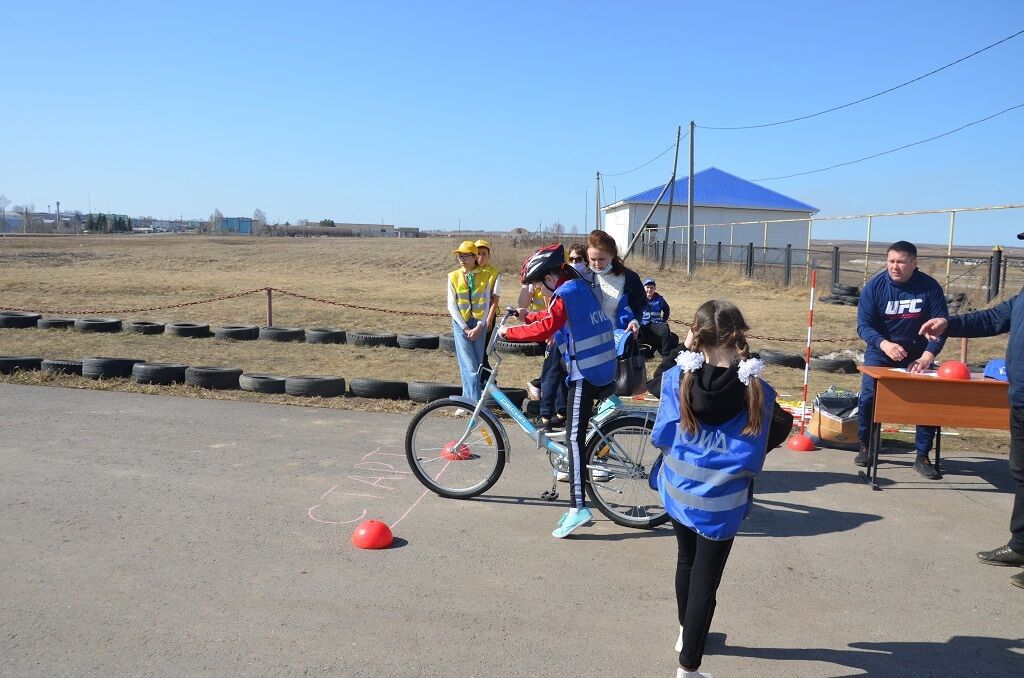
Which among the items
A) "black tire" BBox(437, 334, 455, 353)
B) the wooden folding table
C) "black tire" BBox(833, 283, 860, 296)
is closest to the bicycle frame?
the wooden folding table

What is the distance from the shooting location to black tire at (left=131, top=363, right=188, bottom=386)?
33.5 ft

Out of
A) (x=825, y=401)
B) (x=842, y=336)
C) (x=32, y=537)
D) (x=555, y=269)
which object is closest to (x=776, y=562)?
(x=555, y=269)

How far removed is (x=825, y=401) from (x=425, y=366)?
19.9 ft

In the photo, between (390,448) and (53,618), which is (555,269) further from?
(53,618)

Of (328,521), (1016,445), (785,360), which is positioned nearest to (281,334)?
(785,360)

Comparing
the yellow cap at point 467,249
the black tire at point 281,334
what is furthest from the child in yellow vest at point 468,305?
the black tire at point 281,334

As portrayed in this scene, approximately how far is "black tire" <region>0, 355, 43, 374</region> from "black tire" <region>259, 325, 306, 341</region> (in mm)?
4015

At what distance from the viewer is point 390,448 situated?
753 centimetres

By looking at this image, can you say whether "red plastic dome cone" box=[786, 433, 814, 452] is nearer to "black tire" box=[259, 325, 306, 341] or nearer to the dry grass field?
the dry grass field

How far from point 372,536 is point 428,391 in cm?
422

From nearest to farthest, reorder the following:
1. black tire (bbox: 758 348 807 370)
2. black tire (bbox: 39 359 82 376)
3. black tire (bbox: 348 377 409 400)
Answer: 1. black tire (bbox: 348 377 409 400)
2. black tire (bbox: 39 359 82 376)
3. black tire (bbox: 758 348 807 370)

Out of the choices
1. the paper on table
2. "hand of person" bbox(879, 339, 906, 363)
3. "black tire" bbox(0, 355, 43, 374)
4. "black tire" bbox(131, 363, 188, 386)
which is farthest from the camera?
"black tire" bbox(0, 355, 43, 374)

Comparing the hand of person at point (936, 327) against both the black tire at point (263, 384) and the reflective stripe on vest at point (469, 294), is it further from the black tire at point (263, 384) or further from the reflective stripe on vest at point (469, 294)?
the black tire at point (263, 384)

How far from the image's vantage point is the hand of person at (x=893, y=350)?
691 centimetres
